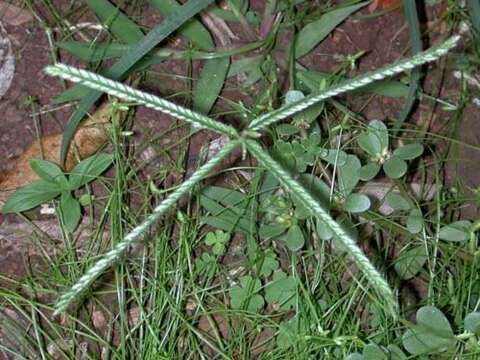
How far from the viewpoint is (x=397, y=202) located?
1.60 m

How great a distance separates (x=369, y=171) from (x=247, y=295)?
1.15ft

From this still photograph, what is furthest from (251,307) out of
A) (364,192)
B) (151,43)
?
(151,43)

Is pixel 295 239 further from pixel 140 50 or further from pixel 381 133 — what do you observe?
pixel 140 50

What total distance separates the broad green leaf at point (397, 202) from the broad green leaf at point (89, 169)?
0.59 metres

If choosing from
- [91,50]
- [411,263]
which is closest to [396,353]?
[411,263]

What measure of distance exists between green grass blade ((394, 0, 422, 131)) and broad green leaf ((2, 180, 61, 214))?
729 mm

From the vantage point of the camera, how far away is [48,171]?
159 cm

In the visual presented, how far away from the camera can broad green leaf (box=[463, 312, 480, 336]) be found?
4.57ft

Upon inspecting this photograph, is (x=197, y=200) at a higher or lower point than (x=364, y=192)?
higher

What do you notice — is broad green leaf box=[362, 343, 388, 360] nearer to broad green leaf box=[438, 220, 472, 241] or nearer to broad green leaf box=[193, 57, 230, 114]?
broad green leaf box=[438, 220, 472, 241]

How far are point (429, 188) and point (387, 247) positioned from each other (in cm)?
18

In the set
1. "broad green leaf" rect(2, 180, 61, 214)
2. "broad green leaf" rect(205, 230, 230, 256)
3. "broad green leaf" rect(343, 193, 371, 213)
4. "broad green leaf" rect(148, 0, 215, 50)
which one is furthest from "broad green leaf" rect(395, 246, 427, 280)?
"broad green leaf" rect(2, 180, 61, 214)

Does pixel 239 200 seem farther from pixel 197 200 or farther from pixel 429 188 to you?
pixel 429 188

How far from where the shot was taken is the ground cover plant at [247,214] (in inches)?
60.2
